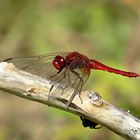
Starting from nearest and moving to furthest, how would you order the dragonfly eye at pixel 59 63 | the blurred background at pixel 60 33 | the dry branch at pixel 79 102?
the dry branch at pixel 79 102 → the dragonfly eye at pixel 59 63 → the blurred background at pixel 60 33

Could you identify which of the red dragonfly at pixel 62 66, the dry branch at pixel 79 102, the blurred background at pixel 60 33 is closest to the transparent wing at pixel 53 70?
the red dragonfly at pixel 62 66

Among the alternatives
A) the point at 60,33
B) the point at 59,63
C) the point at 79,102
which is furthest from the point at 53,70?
the point at 60,33

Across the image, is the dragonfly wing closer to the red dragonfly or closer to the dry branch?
the red dragonfly

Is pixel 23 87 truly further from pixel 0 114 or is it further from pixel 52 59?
pixel 0 114

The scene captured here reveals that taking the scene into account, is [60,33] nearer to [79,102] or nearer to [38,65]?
[38,65]

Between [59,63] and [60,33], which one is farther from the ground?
[60,33]

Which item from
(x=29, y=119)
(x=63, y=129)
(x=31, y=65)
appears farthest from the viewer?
(x=29, y=119)

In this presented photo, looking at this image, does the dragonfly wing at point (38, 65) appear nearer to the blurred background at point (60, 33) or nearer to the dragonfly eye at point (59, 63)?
the dragonfly eye at point (59, 63)

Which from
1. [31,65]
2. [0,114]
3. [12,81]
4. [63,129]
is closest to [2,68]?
[12,81]

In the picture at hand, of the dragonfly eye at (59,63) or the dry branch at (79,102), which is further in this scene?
the dragonfly eye at (59,63)
